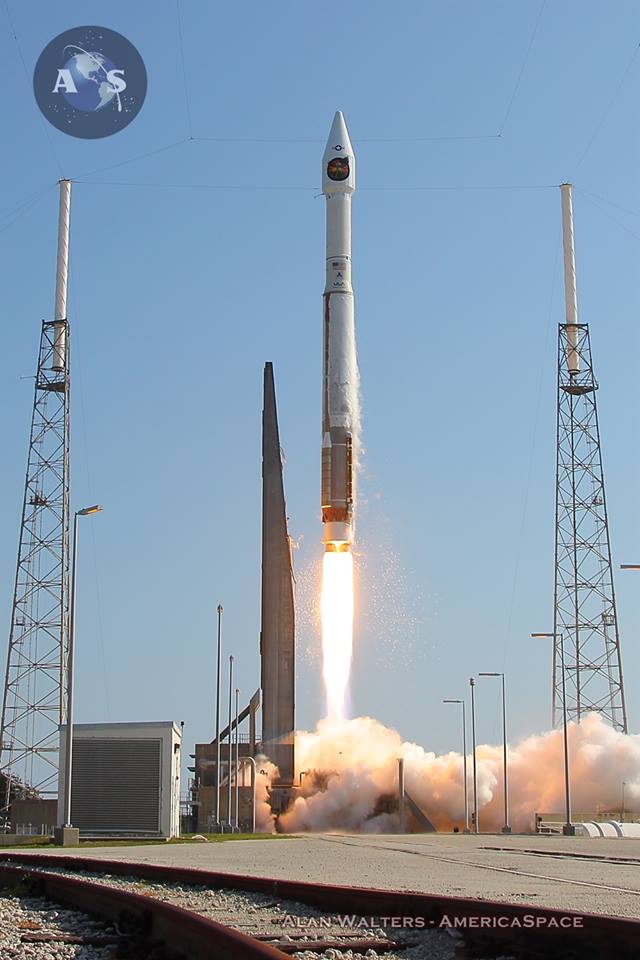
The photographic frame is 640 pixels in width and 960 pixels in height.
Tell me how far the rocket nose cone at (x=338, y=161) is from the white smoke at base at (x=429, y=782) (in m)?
29.4

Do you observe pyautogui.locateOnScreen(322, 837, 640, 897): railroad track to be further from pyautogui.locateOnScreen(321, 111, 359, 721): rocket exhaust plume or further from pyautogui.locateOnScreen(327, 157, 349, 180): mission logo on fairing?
pyautogui.locateOnScreen(327, 157, 349, 180): mission logo on fairing

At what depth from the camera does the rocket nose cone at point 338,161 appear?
56344mm

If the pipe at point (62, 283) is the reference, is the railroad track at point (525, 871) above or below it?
below

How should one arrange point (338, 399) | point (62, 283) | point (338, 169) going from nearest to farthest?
point (338, 399), point (338, 169), point (62, 283)

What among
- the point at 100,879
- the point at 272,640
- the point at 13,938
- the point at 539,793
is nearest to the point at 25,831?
the point at 272,640

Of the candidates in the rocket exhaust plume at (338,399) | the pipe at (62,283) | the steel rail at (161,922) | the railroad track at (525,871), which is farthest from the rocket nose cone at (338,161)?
the steel rail at (161,922)

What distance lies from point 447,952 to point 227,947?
2199mm

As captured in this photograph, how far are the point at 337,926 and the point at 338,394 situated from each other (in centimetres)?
4341

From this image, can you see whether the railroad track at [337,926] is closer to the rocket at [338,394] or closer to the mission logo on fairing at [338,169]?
the rocket at [338,394]

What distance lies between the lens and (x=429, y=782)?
252 ft

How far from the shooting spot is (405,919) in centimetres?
1151

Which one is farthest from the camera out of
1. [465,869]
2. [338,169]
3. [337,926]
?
[338,169]

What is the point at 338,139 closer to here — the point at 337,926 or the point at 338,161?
the point at 338,161

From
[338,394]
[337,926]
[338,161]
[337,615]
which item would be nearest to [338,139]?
[338,161]
